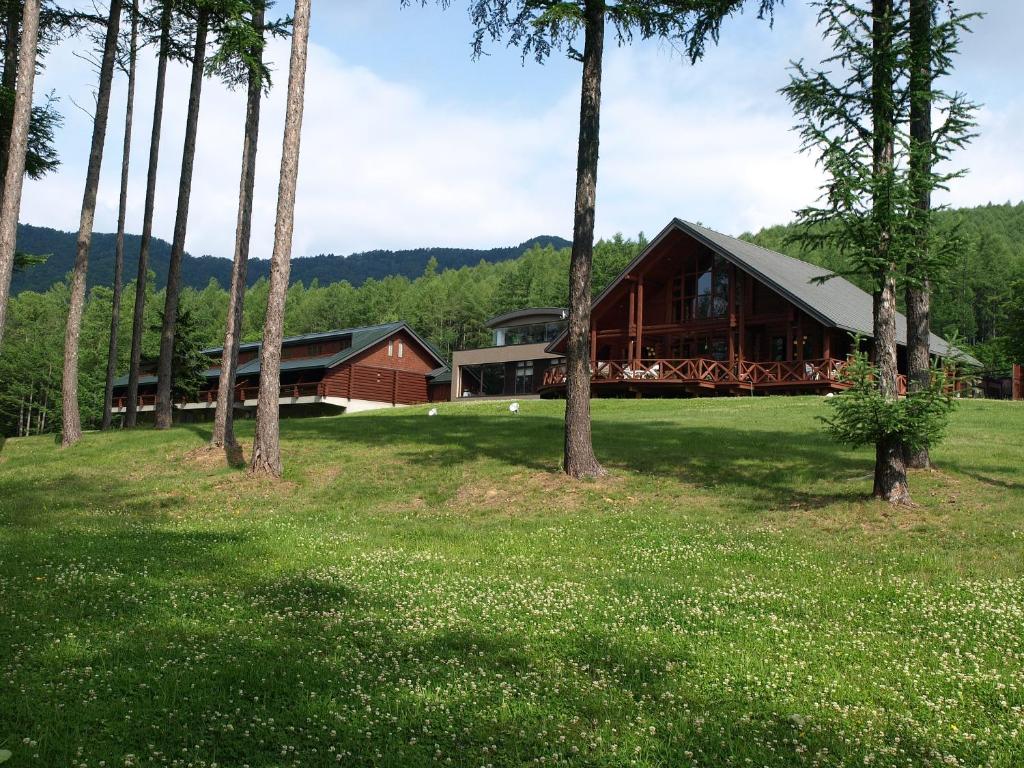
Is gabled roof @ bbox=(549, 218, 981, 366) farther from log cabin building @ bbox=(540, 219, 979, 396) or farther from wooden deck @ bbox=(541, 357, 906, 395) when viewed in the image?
wooden deck @ bbox=(541, 357, 906, 395)

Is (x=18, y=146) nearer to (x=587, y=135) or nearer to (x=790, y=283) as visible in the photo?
Answer: (x=587, y=135)

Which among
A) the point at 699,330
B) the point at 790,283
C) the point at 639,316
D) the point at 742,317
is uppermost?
the point at 790,283

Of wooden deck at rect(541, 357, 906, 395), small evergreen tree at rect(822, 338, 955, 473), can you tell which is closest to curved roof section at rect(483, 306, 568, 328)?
wooden deck at rect(541, 357, 906, 395)

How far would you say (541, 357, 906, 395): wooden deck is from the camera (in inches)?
1491

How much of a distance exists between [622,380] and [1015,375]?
20.6 meters

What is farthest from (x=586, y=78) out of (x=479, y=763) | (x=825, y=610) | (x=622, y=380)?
(x=622, y=380)

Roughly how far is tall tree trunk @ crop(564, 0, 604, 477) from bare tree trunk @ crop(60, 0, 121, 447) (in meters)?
15.1

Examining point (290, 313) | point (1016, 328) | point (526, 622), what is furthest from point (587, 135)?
point (290, 313)

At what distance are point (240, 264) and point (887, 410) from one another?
1590 centimetres

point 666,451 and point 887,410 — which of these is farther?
point 666,451

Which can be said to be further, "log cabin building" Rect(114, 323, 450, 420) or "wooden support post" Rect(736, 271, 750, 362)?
"log cabin building" Rect(114, 323, 450, 420)

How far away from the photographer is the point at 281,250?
17656 millimetres

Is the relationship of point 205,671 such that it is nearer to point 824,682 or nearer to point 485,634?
point 485,634

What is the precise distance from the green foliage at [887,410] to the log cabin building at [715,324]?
2238 centimetres
